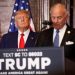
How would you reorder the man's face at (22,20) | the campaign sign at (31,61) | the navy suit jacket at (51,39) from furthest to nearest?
the man's face at (22,20) < the navy suit jacket at (51,39) < the campaign sign at (31,61)

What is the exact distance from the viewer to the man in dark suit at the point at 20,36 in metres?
2.37

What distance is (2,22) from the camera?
467 cm

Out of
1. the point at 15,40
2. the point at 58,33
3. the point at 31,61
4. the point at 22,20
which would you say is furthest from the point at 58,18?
the point at 31,61

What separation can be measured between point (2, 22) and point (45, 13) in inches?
31.2

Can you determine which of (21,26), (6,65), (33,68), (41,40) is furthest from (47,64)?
(21,26)

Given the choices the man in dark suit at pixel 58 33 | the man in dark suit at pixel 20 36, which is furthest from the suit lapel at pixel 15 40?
the man in dark suit at pixel 58 33

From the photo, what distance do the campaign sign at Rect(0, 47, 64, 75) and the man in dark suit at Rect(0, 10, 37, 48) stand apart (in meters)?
1.23

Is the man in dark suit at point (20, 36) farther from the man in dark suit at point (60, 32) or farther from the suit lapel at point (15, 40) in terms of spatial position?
the man in dark suit at point (60, 32)

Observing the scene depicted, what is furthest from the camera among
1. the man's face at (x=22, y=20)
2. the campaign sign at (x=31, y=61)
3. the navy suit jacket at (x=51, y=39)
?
the man's face at (x=22, y=20)

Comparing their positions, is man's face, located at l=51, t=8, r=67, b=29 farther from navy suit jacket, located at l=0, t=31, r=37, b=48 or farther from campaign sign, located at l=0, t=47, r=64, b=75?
campaign sign, located at l=0, t=47, r=64, b=75

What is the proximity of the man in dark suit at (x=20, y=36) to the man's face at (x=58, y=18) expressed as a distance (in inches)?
11.0

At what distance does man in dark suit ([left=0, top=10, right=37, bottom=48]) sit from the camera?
2.37 meters

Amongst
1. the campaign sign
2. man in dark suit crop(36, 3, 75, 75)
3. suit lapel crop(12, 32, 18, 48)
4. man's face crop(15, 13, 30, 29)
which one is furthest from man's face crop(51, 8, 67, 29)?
the campaign sign

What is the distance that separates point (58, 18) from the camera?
86.5 inches
